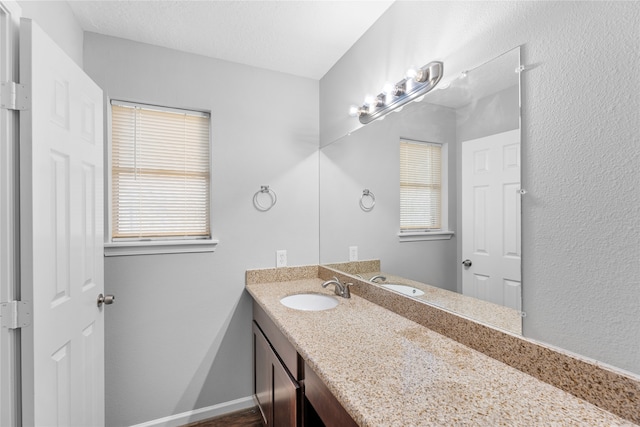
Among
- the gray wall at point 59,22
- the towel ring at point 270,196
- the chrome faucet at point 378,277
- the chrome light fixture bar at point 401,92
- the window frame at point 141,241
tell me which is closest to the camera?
the gray wall at point 59,22

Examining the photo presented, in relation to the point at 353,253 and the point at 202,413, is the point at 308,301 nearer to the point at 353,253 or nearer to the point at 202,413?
the point at 353,253

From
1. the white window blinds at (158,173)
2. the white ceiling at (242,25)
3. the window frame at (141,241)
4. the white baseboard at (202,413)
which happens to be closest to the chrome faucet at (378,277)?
the window frame at (141,241)

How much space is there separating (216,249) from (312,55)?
150 cm

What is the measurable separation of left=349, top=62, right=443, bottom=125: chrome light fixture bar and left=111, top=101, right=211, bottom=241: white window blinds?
3.69 feet

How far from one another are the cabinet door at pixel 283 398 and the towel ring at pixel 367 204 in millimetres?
1001

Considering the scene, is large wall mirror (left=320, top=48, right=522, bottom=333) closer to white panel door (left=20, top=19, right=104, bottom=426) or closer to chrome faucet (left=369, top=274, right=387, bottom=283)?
chrome faucet (left=369, top=274, right=387, bottom=283)

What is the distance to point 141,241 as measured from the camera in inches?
76.0

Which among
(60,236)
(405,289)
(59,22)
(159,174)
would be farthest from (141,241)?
(405,289)

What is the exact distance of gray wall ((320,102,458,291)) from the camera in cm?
133

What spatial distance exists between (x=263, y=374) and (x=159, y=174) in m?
1.45

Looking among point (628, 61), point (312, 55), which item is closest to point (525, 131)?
point (628, 61)

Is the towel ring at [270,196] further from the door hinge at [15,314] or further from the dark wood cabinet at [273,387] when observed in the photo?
the door hinge at [15,314]

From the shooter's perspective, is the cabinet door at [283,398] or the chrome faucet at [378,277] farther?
the chrome faucet at [378,277]

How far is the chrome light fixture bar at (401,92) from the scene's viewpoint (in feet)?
4.39
